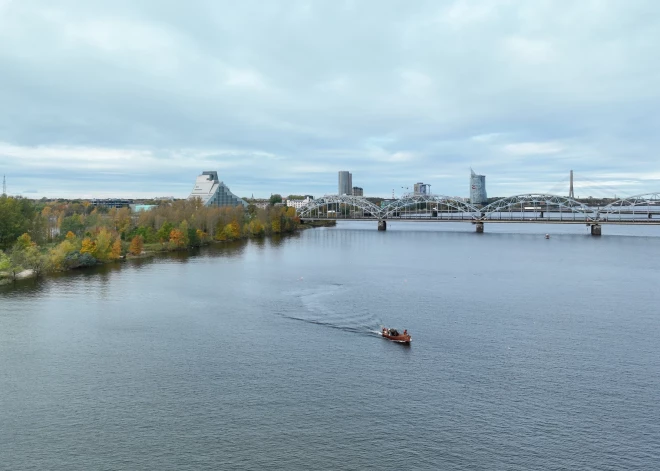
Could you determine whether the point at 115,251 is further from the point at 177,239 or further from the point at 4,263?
the point at 4,263

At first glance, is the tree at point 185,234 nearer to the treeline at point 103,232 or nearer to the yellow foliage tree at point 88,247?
the treeline at point 103,232

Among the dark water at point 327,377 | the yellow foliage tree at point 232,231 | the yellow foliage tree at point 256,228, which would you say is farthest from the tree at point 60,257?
the yellow foliage tree at point 256,228

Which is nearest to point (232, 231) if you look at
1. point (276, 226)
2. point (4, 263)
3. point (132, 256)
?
point (276, 226)

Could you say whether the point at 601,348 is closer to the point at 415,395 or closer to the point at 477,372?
the point at 477,372

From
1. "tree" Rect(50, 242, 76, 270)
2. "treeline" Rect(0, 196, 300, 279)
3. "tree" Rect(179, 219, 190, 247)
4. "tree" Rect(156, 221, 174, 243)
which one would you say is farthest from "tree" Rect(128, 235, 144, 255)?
"tree" Rect(50, 242, 76, 270)

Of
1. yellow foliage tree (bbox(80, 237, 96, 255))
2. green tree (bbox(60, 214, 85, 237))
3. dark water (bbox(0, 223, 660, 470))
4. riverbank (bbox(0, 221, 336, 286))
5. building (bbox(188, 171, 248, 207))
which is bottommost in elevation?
dark water (bbox(0, 223, 660, 470))

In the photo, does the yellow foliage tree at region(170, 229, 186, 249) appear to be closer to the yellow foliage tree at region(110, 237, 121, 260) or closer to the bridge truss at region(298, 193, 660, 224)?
the yellow foliage tree at region(110, 237, 121, 260)
